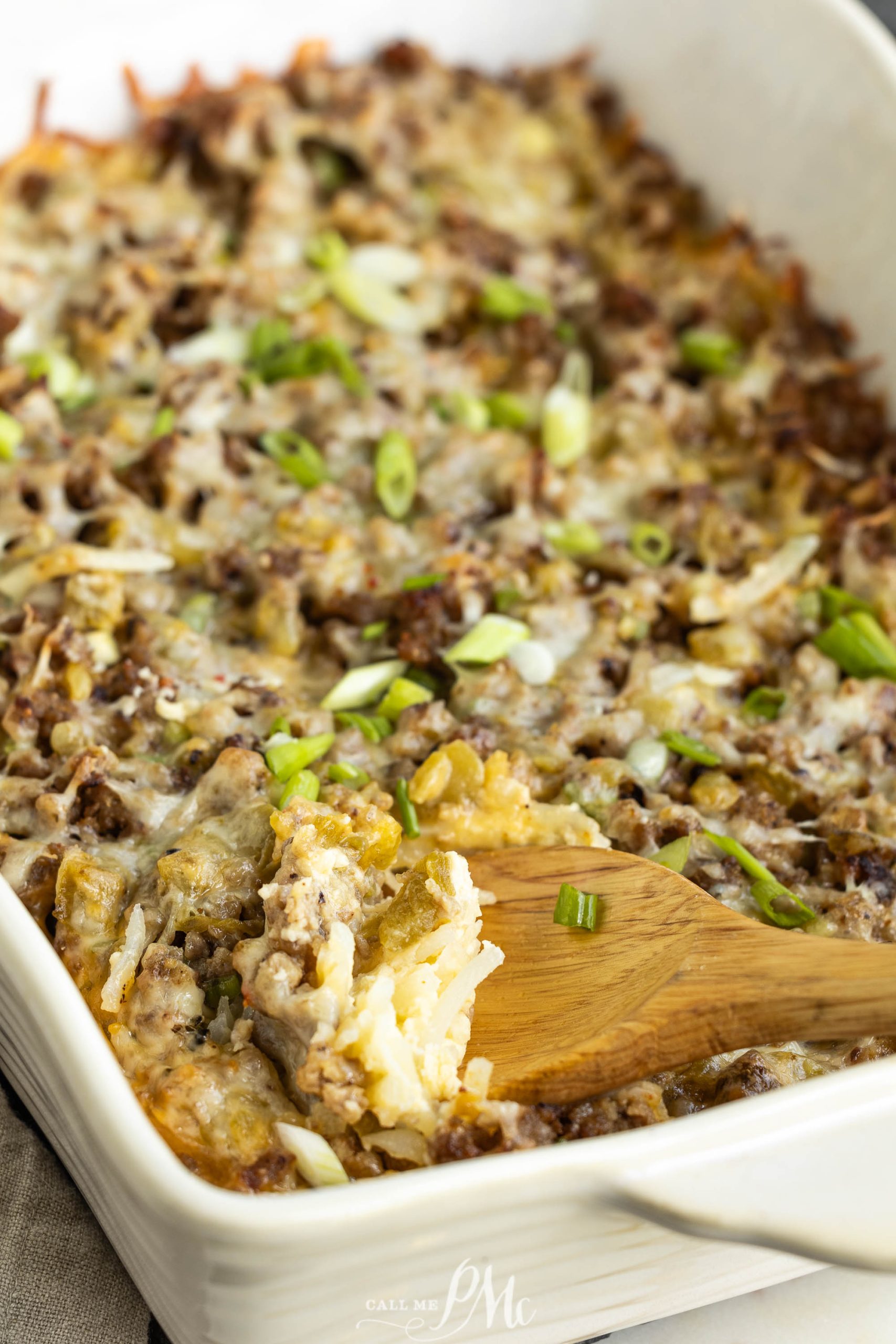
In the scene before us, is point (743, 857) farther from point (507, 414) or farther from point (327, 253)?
point (327, 253)

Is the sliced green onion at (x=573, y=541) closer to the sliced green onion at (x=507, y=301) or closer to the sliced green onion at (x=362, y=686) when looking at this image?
the sliced green onion at (x=362, y=686)

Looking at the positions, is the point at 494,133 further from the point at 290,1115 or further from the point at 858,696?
the point at 290,1115

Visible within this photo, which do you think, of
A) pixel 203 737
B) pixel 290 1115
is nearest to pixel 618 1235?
pixel 290 1115

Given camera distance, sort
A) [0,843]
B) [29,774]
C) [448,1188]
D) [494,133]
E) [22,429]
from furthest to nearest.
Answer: [494,133]
[22,429]
[29,774]
[0,843]
[448,1188]

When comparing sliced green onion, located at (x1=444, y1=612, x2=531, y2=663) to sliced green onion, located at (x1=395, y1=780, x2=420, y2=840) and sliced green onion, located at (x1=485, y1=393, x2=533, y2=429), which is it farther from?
sliced green onion, located at (x1=485, y1=393, x2=533, y2=429)

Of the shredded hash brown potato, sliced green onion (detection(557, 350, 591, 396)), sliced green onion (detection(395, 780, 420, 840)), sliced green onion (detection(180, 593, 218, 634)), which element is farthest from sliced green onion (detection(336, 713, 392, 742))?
sliced green onion (detection(557, 350, 591, 396))

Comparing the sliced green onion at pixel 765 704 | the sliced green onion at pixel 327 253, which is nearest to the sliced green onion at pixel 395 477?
the sliced green onion at pixel 327 253

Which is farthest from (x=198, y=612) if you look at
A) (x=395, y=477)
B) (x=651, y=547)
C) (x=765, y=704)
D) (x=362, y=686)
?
(x=765, y=704)
